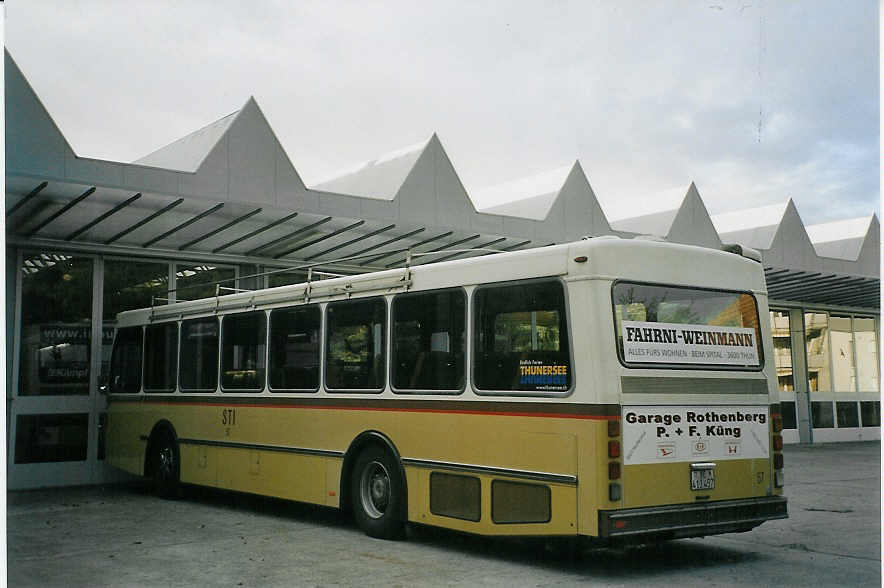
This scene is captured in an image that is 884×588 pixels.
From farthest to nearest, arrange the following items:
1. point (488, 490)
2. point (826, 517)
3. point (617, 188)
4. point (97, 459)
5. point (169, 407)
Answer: point (617, 188) < point (97, 459) < point (169, 407) < point (826, 517) < point (488, 490)

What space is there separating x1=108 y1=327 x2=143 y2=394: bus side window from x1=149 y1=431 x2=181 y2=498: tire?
0.91 meters

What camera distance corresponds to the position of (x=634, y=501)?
25.2 feet

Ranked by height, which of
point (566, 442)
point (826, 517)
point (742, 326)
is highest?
point (742, 326)

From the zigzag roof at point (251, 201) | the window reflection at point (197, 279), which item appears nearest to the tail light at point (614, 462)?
the zigzag roof at point (251, 201)

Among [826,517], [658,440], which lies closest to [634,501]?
[658,440]

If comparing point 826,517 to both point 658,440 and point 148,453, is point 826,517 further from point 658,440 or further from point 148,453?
point 148,453

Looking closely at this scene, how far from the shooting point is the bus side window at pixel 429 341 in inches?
352

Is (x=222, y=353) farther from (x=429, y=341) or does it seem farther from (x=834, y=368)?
(x=834, y=368)

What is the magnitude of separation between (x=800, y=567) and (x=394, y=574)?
11.0 feet

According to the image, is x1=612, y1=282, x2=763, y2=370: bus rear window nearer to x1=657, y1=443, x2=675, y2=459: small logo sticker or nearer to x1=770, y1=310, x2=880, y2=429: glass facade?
x1=657, y1=443, x2=675, y2=459: small logo sticker

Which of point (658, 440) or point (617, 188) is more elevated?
point (617, 188)

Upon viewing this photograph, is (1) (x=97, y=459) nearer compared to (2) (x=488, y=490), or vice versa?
(2) (x=488, y=490)

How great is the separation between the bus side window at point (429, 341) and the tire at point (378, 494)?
32.9 inches

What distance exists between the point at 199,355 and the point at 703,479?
7066mm
